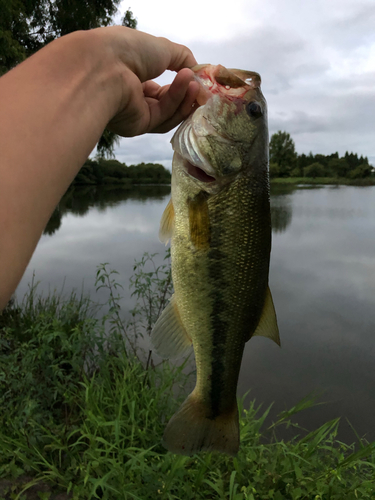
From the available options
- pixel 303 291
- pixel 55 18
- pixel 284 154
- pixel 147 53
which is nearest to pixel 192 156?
pixel 147 53

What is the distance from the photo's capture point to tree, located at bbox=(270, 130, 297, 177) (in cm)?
5842

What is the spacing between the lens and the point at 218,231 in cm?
151

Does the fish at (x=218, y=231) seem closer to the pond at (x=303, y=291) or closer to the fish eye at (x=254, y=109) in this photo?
the fish eye at (x=254, y=109)

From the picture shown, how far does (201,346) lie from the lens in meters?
1.68

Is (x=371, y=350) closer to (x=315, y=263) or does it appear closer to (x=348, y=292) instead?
(x=348, y=292)

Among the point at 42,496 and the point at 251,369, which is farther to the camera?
the point at 251,369

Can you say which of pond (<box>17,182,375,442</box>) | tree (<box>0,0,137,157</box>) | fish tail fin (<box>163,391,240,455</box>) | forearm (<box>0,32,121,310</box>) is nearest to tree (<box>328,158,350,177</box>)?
pond (<box>17,182,375,442</box>)

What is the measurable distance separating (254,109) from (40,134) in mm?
1013

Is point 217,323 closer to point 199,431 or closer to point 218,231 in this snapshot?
point 218,231

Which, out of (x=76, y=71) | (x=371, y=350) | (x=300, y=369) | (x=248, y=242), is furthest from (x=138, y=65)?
(x=371, y=350)

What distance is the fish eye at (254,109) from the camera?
1.58m

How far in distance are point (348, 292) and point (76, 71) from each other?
34.7 feet

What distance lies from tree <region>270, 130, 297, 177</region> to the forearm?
59479 millimetres

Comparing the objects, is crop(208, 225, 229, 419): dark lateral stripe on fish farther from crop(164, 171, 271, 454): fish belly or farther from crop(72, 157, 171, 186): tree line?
crop(72, 157, 171, 186): tree line
